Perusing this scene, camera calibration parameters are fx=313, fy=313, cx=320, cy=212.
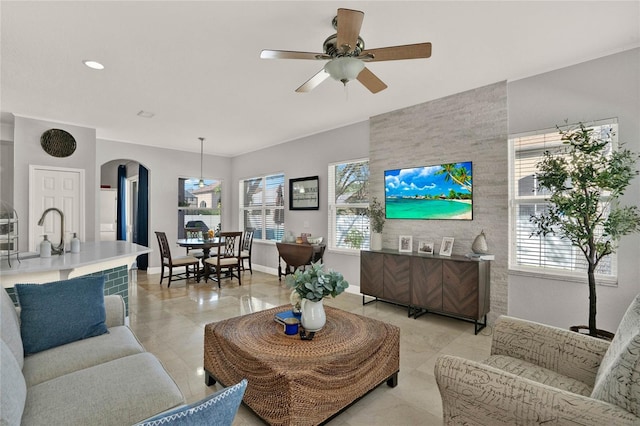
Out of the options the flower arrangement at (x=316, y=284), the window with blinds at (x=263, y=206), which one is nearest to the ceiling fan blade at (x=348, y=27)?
the flower arrangement at (x=316, y=284)

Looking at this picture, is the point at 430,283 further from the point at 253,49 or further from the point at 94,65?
the point at 94,65

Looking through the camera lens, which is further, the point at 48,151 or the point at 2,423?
the point at 48,151

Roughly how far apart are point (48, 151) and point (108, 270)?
2.85 metres

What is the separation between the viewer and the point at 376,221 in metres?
4.29

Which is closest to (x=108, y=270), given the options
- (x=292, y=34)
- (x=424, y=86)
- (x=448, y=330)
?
(x=292, y=34)

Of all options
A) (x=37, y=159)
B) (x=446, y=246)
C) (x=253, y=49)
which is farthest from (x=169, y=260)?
(x=446, y=246)

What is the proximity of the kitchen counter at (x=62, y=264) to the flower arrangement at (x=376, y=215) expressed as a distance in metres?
2.83

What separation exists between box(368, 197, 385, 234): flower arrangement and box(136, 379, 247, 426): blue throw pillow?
3646 mm

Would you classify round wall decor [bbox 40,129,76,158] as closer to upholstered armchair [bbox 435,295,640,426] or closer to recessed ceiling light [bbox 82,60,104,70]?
Answer: recessed ceiling light [bbox 82,60,104,70]

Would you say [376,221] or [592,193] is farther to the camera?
[376,221]

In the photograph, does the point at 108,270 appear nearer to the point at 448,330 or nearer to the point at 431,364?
the point at 431,364

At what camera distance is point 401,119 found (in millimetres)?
4199

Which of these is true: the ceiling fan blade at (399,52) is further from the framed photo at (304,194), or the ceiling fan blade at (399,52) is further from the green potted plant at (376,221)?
the framed photo at (304,194)

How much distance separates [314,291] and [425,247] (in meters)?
2.34
